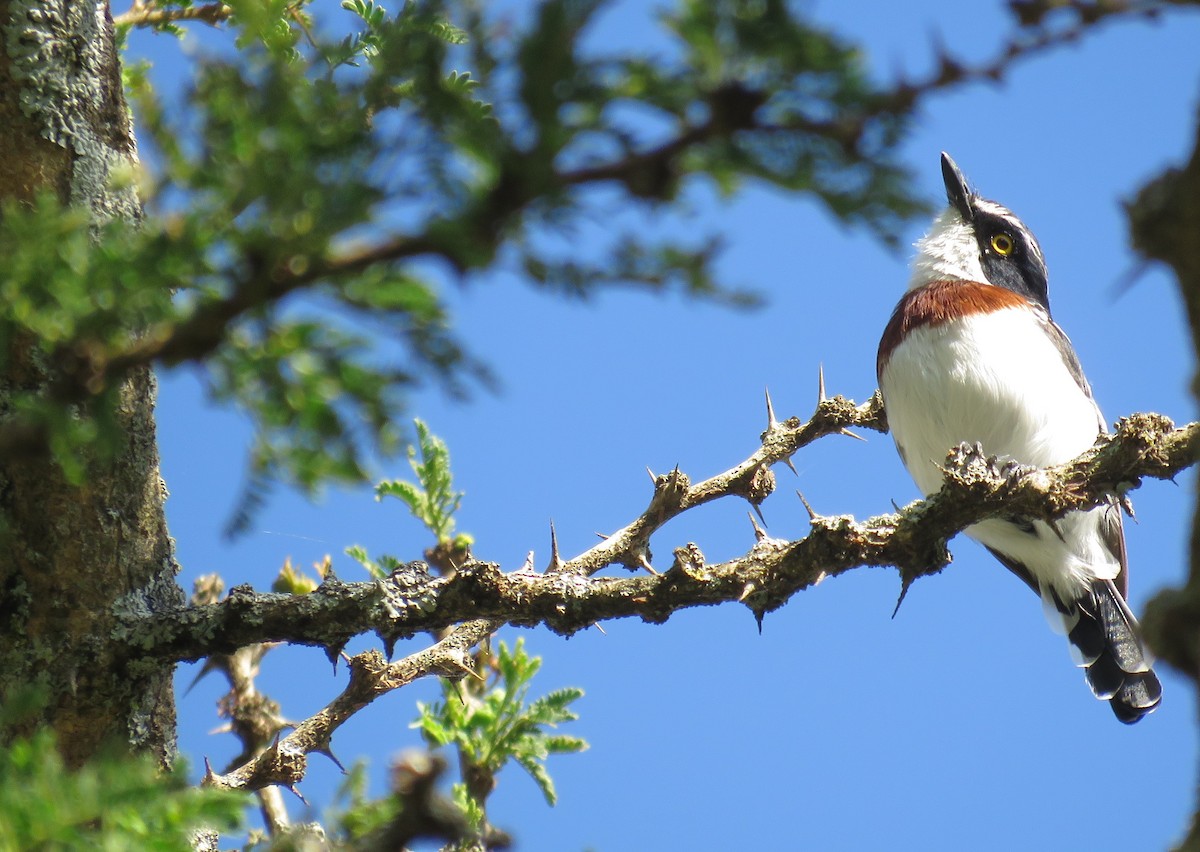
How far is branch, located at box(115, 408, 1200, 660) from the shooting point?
321 centimetres

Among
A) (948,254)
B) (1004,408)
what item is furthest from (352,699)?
(948,254)

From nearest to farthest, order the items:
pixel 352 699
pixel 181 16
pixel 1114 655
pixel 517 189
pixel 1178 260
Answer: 1. pixel 517 189
2. pixel 1178 260
3. pixel 352 699
4. pixel 181 16
5. pixel 1114 655

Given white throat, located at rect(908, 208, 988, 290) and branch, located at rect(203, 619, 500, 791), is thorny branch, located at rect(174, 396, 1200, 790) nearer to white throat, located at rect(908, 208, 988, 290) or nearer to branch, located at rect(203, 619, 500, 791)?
branch, located at rect(203, 619, 500, 791)

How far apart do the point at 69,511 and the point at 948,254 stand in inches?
217

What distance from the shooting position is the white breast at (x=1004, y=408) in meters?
5.82

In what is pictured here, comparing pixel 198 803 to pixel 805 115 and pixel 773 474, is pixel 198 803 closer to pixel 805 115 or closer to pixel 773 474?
pixel 805 115

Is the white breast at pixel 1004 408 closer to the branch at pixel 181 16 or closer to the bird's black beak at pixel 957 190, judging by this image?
the bird's black beak at pixel 957 190

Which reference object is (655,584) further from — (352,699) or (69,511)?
(69,511)

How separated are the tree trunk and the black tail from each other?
15.3 feet

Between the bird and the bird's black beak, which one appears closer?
the bird

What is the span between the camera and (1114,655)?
5883mm

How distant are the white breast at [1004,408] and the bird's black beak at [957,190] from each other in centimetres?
131

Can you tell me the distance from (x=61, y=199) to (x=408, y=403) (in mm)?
1844

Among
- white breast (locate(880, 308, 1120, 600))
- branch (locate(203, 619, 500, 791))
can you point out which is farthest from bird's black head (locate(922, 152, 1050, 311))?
branch (locate(203, 619, 500, 791))
